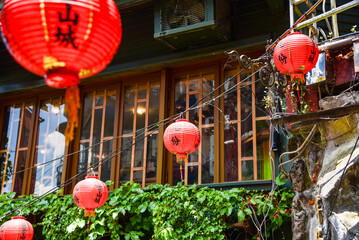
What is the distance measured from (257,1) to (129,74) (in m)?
3.62

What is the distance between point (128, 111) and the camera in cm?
1048

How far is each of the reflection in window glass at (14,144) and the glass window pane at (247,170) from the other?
599 centimetres

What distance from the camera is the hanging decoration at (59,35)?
129 inches

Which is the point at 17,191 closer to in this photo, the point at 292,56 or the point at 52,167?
the point at 52,167

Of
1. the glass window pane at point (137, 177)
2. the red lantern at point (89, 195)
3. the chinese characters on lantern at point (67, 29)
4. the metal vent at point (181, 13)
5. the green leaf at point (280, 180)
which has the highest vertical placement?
the metal vent at point (181, 13)

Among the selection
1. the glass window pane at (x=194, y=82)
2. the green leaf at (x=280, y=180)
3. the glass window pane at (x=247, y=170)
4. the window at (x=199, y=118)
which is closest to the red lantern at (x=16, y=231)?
the window at (x=199, y=118)

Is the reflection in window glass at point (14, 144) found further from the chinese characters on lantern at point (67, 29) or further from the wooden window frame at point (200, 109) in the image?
the chinese characters on lantern at point (67, 29)

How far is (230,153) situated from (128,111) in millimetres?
2907

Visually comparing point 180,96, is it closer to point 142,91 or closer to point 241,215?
point 142,91

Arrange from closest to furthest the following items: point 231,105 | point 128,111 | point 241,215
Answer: point 241,215, point 231,105, point 128,111

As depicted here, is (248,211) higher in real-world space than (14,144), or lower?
lower

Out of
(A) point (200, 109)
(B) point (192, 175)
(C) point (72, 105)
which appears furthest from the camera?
(A) point (200, 109)

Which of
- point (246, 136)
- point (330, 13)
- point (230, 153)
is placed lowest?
point (230, 153)

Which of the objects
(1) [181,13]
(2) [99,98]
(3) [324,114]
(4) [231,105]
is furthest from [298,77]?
(2) [99,98]
